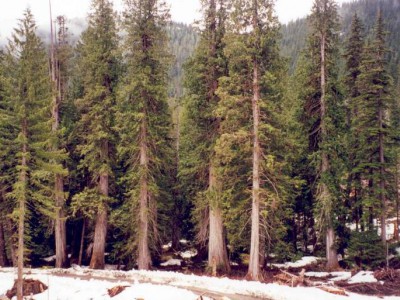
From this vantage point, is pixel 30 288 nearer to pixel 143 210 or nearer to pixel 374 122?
pixel 143 210

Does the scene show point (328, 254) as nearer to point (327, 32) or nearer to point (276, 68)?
point (276, 68)

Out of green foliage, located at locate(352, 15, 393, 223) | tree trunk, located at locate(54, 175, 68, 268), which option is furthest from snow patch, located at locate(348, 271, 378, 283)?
tree trunk, located at locate(54, 175, 68, 268)

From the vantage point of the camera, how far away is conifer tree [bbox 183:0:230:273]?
21.1 meters

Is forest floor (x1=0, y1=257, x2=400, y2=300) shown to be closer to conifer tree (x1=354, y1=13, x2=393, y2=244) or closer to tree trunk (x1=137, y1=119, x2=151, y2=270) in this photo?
tree trunk (x1=137, y1=119, x2=151, y2=270)

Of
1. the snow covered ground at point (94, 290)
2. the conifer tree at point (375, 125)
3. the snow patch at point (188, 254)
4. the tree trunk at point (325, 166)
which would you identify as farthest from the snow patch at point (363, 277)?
the snow patch at point (188, 254)

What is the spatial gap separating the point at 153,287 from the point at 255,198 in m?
5.90

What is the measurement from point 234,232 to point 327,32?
13047mm

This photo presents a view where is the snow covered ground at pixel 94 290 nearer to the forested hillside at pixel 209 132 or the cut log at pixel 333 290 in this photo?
the forested hillside at pixel 209 132

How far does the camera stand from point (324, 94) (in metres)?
22.8

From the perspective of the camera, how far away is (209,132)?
72.1ft

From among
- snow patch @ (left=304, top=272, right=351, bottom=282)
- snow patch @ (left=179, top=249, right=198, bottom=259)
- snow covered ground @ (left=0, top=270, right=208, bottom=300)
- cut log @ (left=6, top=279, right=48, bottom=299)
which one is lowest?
snow patch @ (left=179, top=249, right=198, bottom=259)

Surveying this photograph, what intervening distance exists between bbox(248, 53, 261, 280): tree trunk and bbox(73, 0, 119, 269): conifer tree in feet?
29.1

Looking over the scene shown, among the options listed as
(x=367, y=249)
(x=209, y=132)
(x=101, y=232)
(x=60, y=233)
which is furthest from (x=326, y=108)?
(x=60, y=233)

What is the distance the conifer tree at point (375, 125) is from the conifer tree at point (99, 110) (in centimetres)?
1520
